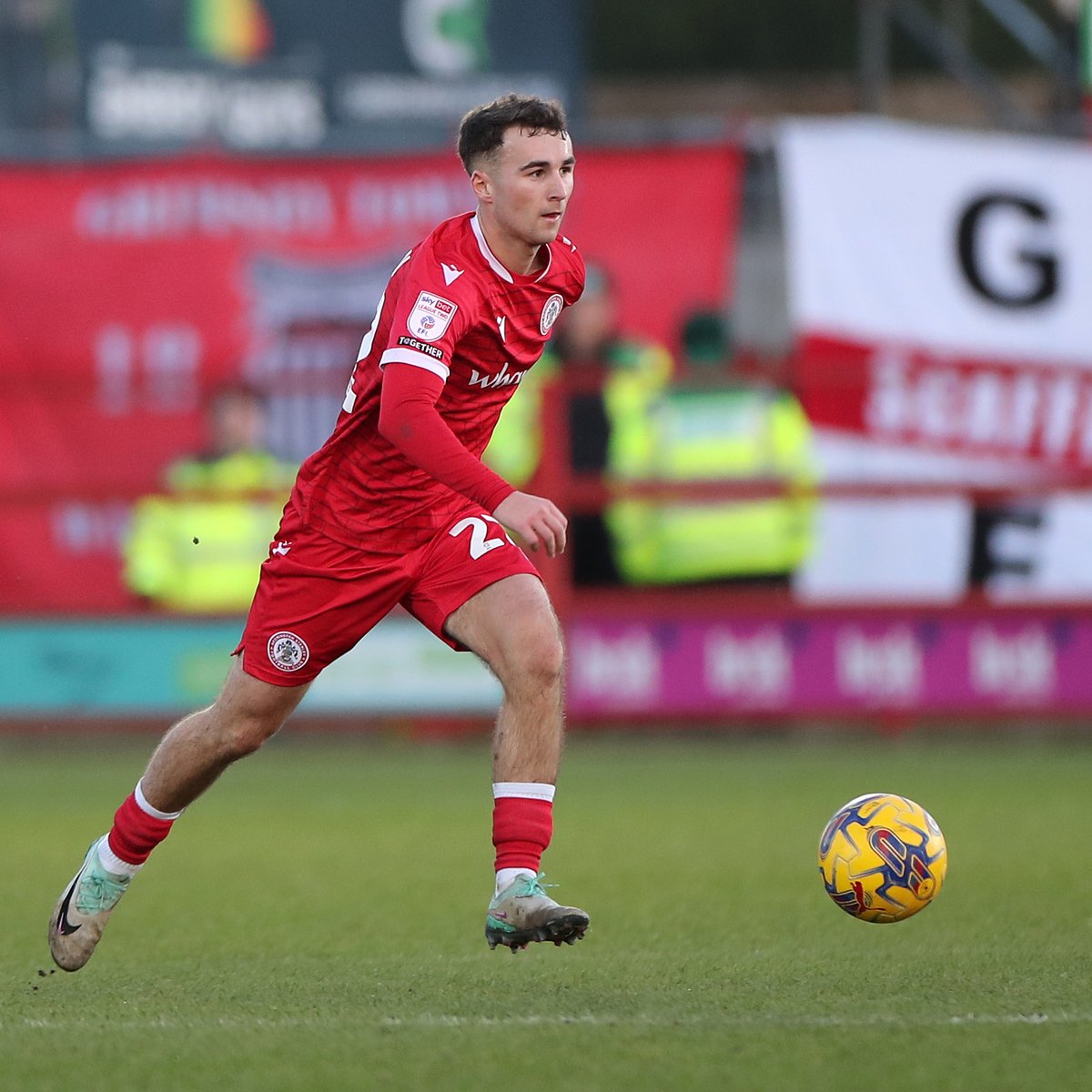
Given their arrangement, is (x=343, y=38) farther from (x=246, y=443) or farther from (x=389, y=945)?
(x=389, y=945)

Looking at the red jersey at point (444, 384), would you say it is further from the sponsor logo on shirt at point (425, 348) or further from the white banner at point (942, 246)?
the white banner at point (942, 246)

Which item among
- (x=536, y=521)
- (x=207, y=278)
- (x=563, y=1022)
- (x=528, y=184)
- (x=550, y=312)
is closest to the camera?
(x=563, y=1022)

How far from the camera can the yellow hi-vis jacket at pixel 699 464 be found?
41.3 feet

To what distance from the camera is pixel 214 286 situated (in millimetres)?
13023

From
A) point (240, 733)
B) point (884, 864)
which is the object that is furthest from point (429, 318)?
point (884, 864)

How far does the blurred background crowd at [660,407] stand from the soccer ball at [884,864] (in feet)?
21.5

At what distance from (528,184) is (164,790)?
5.97ft

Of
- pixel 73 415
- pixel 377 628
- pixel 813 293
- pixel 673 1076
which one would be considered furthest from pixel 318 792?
pixel 673 1076

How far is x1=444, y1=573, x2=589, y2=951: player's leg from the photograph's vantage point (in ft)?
16.7

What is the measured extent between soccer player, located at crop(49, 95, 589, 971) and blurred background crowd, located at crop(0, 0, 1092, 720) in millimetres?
6611

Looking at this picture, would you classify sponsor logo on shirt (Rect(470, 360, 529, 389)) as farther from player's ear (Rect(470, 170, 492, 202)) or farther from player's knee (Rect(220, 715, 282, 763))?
player's knee (Rect(220, 715, 282, 763))

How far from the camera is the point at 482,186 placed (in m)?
5.31

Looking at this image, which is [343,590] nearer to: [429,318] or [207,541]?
[429,318]

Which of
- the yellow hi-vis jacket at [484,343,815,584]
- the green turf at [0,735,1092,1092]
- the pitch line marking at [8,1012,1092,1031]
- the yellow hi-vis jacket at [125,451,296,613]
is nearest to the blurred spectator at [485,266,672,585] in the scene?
the yellow hi-vis jacket at [484,343,815,584]
